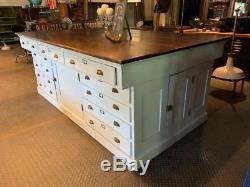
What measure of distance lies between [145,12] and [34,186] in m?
4.92

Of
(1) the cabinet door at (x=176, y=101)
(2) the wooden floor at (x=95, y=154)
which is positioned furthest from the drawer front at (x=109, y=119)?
(1) the cabinet door at (x=176, y=101)

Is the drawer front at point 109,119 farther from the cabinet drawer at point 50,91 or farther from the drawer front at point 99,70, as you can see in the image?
the cabinet drawer at point 50,91

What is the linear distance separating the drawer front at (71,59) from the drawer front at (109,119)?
1.20ft

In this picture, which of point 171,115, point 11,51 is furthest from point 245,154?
point 11,51

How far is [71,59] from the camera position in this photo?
186cm

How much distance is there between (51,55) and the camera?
2264 millimetres

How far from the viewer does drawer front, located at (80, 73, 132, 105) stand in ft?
4.92

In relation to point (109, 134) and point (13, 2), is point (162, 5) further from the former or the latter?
point (13, 2)

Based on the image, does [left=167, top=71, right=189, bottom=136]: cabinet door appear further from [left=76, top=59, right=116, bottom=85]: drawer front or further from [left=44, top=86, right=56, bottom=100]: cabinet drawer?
[left=44, top=86, right=56, bottom=100]: cabinet drawer

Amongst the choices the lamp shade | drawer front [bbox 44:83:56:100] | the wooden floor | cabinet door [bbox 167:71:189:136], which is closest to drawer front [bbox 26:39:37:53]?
drawer front [bbox 44:83:56:100]

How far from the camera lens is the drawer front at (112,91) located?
59.0 inches

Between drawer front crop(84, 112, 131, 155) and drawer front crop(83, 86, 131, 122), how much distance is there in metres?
0.19

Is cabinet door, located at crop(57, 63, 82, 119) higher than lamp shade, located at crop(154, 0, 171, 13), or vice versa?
lamp shade, located at crop(154, 0, 171, 13)

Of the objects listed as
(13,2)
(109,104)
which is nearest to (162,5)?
(109,104)
